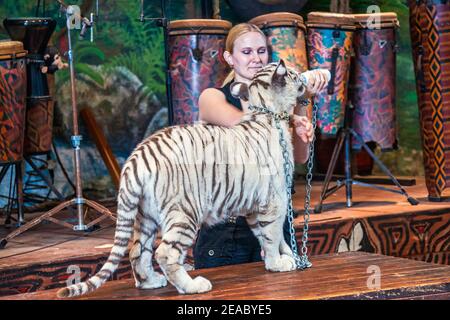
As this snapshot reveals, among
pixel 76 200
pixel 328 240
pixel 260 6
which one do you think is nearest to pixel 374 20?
pixel 260 6

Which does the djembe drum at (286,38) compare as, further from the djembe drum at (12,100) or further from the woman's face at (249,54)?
the woman's face at (249,54)

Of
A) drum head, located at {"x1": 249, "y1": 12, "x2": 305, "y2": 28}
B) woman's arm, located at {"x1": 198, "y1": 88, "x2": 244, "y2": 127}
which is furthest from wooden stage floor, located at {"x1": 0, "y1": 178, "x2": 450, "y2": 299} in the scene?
woman's arm, located at {"x1": 198, "y1": 88, "x2": 244, "y2": 127}

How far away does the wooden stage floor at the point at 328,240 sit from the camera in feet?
12.9

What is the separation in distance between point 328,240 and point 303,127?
199 centimetres

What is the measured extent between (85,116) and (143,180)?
13.6 feet

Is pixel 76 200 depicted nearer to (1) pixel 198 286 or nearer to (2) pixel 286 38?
(2) pixel 286 38

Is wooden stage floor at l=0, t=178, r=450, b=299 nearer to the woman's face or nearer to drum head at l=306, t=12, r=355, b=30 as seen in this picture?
drum head at l=306, t=12, r=355, b=30

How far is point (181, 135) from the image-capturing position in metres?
2.49

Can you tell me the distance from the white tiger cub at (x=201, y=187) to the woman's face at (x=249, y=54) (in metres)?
0.24

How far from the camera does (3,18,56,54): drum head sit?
5109 mm

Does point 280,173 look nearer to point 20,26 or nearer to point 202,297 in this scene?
point 202,297

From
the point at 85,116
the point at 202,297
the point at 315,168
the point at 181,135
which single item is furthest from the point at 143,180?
the point at 315,168
